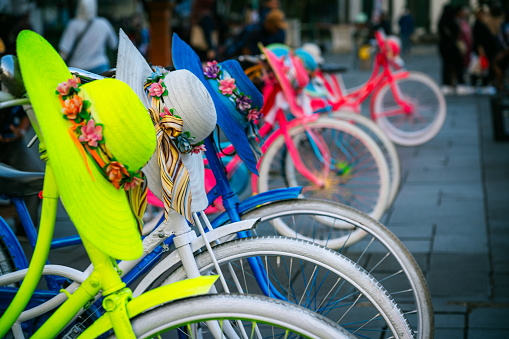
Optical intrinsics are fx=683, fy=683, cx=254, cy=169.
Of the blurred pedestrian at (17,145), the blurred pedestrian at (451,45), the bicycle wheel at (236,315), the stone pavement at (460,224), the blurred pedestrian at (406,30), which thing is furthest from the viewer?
the blurred pedestrian at (406,30)

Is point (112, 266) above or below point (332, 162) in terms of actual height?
above

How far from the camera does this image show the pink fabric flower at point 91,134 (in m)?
1.50

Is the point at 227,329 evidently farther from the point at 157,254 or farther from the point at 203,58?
the point at 203,58

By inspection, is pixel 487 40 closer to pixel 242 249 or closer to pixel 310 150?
pixel 310 150

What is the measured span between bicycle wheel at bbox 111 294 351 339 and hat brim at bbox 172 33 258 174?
0.98m

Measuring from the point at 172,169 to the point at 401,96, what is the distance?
6420 millimetres

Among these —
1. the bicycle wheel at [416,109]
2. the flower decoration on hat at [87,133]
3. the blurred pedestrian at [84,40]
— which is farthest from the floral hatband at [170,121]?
the bicycle wheel at [416,109]

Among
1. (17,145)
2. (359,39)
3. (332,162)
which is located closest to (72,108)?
→ (17,145)

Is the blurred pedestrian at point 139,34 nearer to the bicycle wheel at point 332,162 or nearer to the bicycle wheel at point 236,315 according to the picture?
the bicycle wheel at point 332,162

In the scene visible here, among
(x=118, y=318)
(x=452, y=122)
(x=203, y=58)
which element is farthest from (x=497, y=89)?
(x=118, y=318)

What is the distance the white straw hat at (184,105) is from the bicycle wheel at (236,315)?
0.52 m

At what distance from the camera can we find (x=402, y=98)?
7.88 m

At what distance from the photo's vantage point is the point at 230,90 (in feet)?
7.95

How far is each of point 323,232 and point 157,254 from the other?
250cm
